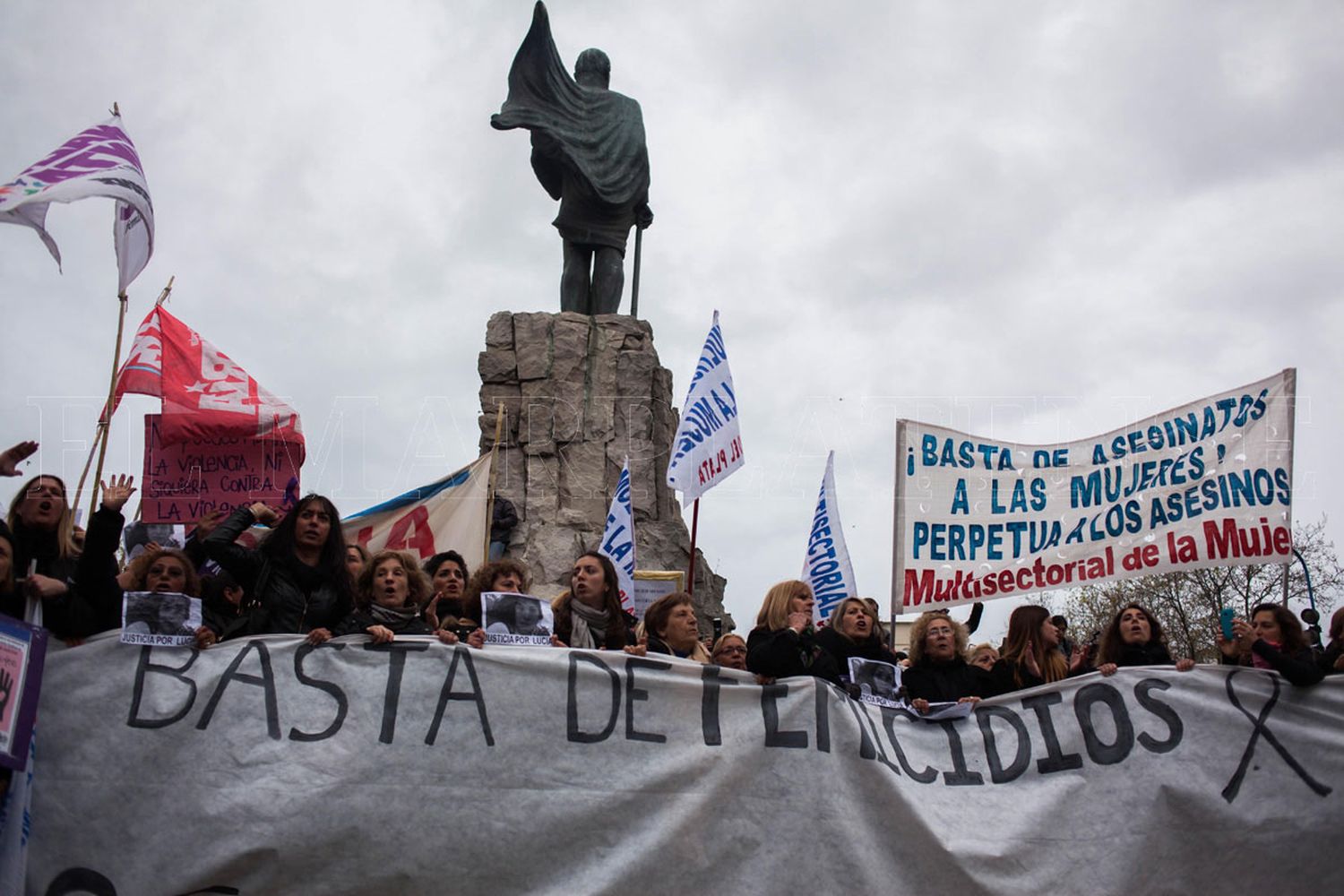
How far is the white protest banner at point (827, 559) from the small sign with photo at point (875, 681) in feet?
11.9

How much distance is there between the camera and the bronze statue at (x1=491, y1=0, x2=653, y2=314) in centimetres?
1520

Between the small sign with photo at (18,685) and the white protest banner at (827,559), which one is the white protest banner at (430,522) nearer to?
the white protest banner at (827,559)

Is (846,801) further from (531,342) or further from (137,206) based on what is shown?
(531,342)

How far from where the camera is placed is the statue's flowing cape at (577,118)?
49.7 feet

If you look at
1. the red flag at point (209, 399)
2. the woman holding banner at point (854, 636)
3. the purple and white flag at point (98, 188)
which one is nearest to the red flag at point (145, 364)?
the red flag at point (209, 399)

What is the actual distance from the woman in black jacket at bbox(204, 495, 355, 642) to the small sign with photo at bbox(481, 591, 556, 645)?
23.5 inches

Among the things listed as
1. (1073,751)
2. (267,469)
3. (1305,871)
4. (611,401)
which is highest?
(611,401)

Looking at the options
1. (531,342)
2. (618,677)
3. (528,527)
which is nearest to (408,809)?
(618,677)

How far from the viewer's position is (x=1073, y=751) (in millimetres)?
6406

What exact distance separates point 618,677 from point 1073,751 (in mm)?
1968

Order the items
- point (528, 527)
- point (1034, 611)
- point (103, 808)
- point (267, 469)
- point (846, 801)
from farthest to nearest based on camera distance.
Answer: point (528, 527)
point (267, 469)
point (1034, 611)
point (846, 801)
point (103, 808)

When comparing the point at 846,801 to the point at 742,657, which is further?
the point at 742,657

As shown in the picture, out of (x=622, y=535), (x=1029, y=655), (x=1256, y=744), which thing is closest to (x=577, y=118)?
(x=622, y=535)

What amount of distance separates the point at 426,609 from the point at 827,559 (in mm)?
4413
